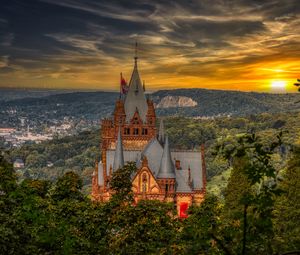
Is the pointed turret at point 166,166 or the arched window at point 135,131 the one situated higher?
the arched window at point 135,131

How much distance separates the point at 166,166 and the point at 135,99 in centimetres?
1595

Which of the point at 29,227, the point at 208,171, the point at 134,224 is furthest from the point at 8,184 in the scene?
the point at 208,171

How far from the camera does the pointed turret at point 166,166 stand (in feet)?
186

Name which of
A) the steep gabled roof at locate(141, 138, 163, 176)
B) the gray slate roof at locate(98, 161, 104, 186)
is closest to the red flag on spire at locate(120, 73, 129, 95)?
the steep gabled roof at locate(141, 138, 163, 176)

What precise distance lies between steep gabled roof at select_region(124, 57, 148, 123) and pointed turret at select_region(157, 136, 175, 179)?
11.8 m

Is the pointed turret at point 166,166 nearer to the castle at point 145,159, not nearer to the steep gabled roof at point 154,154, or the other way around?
the castle at point 145,159

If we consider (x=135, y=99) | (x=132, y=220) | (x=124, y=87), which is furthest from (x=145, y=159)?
(x=132, y=220)

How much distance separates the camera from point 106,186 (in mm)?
57562

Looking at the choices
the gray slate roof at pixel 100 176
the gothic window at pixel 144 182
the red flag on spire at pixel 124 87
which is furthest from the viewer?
the red flag on spire at pixel 124 87

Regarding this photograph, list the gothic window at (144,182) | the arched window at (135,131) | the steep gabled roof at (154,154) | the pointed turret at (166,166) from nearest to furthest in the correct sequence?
the gothic window at (144,182)
the pointed turret at (166,166)
the steep gabled roof at (154,154)
the arched window at (135,131)

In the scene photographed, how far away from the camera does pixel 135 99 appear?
227 ft

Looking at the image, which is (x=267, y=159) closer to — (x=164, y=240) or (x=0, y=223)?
(x=0, y=223)

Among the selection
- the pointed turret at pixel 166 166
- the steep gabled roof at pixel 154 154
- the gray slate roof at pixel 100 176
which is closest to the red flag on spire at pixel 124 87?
the steep gabled roof at pixel 154 154

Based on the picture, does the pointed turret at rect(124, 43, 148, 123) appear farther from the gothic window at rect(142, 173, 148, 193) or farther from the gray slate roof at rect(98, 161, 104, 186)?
the gothic window at rect(142, 173, 148, 193)
